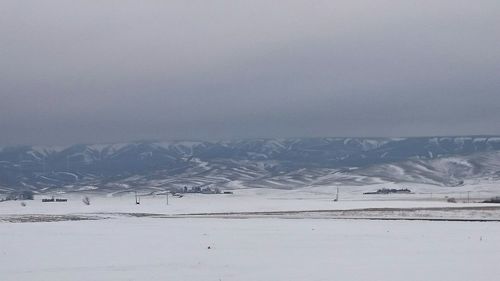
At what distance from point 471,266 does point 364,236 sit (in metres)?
14.6

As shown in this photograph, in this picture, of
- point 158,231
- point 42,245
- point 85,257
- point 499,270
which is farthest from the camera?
point 158,231

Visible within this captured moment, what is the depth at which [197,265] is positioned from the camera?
2661 cm

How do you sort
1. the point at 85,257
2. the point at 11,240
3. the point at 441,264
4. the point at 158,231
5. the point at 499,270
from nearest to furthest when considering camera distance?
1. the point at 499,270
2. the point at 441,264
3. the point at 85,257
4. the point at 11,240
5. the point at 158,231

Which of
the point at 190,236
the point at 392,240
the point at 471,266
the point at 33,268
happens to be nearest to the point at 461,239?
the point at 392,240

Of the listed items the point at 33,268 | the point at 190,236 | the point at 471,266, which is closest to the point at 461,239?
the point at 471,266

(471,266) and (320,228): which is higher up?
(471,266)

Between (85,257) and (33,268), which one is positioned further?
(85,257)

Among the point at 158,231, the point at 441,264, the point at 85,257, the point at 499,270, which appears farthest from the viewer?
the point at 158,231

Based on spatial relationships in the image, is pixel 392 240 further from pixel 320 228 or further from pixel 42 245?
pixel 42 245

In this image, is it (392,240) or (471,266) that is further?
(392,240)

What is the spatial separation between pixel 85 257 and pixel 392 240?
15.6 m

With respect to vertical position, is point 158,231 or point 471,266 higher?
point 471,266

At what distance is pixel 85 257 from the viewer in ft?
97.8

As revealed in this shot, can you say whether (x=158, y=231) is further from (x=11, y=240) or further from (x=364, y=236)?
(x=364, y=236)
